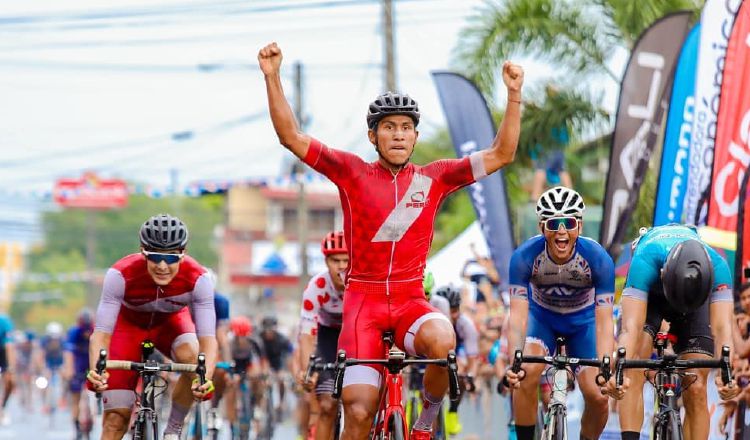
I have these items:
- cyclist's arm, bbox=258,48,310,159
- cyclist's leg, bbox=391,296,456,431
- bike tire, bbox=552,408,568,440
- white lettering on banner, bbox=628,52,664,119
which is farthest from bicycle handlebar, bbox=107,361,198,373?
white lettering on banner, bbox=628,52,664,119

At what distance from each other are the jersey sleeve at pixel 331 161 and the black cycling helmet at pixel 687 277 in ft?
6.69

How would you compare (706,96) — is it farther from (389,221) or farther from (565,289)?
(389,221)

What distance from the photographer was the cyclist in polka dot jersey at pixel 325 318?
1141cm

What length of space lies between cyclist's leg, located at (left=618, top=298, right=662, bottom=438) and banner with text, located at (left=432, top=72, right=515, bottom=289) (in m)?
9.93

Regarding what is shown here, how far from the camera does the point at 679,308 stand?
8.96 m

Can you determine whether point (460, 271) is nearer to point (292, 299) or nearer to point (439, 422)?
point (439, 422)

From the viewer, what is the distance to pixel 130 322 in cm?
1059

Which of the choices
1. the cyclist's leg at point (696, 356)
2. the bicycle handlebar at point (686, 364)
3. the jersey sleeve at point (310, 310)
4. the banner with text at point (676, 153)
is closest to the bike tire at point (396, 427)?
the bicycle handlebar at point (686, 364)

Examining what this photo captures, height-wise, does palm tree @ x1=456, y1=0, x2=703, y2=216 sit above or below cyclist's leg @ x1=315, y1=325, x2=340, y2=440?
above

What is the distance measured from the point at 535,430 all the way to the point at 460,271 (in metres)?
15.2

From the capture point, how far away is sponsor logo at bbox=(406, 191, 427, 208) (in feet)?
28.2

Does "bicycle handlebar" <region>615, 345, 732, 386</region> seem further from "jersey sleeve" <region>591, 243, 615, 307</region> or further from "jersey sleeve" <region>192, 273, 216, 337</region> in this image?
"jersey sleeve" <region>192, 273, 216, 337</region>

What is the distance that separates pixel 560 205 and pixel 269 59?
2.49m

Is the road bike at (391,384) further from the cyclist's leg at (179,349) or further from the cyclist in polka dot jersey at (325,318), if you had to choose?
the cyclist in polka dot jersey at (325,318)
